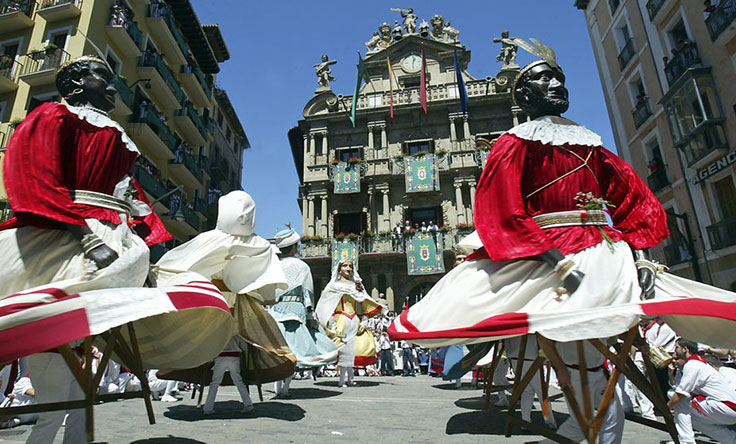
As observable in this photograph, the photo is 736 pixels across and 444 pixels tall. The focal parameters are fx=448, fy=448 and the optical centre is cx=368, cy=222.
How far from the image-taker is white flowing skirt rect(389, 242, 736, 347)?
205 centimetres

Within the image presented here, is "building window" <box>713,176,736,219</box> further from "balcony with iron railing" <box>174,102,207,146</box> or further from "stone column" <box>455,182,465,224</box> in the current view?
"balcony with iron railing" <box>174,102,207,146</box>


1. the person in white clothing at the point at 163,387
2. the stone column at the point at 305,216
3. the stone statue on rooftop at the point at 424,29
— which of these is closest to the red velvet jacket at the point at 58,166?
the person in white clothing at the point at 163,387

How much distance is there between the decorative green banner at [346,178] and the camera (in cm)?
2477

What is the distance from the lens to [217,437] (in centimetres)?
324

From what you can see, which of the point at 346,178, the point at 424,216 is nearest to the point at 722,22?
the point at 424,216

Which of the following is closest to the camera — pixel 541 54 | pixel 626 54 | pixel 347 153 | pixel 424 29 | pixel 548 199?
pixel 548 199

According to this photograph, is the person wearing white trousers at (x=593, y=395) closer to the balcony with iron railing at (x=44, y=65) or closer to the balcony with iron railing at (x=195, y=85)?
the balcony with iron railing at (x=44, y=65)

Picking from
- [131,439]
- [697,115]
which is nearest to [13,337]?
[131,439]

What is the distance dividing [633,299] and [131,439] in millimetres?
3332

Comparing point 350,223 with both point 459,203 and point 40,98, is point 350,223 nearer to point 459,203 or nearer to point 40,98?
point 459,203

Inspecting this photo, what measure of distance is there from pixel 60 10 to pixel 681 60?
24.3 m

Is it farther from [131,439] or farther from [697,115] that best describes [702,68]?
[131,439]

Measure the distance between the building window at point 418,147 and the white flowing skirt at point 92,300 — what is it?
2369cm

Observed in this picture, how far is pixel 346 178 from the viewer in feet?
81.8
